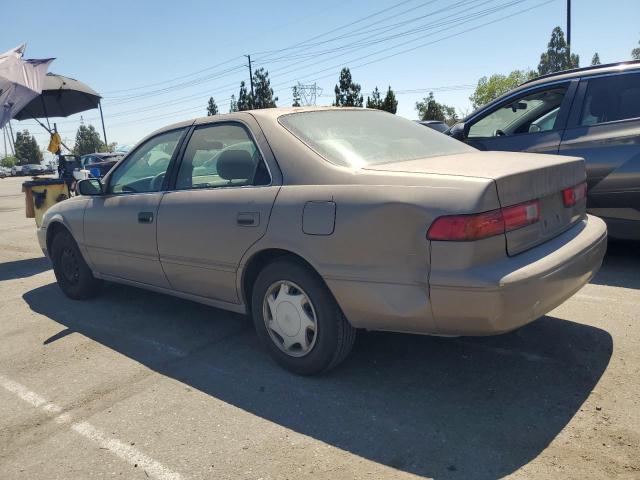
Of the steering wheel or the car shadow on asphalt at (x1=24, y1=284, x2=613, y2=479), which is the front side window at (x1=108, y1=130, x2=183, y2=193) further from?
the car shadow on asphalt at (x1=24, y1=284, x2=613, y2=479)

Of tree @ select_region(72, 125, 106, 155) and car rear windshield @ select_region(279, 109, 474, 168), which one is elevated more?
tree @ select_region(72, 125, 106, 155)

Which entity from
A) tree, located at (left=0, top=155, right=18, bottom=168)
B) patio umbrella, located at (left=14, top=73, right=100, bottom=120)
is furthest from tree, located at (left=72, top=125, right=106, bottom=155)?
patio umbrella, located at (left=14, top=73, right=100, bottom=120)

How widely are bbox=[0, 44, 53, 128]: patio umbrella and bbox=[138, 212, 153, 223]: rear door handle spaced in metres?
4.92

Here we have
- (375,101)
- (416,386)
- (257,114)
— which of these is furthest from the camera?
(375,101)

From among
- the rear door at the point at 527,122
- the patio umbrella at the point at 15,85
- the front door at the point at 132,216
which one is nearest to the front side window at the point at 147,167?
the front door at the point at 132,216

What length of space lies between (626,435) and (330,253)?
5.23 feet

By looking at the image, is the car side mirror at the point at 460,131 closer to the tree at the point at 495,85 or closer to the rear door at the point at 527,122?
the rear door at the point at 527,122

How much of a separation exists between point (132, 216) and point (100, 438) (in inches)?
73.5

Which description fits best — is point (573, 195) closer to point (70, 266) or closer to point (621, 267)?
point (621, 267)

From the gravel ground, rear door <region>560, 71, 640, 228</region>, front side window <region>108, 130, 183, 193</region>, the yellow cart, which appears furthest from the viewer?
the yellow cart

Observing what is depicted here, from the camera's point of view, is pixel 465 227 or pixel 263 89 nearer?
pixel 465 227

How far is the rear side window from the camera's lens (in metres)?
4.75

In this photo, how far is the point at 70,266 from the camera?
506cm

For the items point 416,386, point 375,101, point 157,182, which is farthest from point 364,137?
point 375,101
